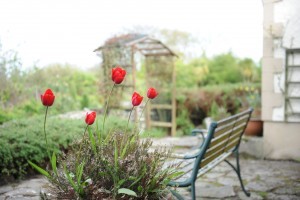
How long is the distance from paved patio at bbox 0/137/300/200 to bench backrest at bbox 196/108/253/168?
1.46 ft

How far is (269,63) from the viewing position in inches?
185

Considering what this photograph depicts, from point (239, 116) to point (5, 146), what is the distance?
2.28 metres

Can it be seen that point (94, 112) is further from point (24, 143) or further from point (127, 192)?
point (24, 143)

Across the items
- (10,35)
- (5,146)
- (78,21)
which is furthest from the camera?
(78,21)

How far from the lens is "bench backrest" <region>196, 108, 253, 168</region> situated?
2.46 metres

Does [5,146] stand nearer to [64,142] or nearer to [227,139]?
[64,142]

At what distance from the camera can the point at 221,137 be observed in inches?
112

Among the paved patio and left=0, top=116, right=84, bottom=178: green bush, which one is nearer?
the paved patio

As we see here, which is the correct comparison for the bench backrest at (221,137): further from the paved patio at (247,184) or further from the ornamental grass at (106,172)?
the ornamental grass at (106,172)

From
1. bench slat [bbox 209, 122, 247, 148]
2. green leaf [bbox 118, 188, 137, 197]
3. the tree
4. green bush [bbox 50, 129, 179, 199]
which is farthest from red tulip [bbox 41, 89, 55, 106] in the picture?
the tree

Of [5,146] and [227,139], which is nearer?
[227,139]

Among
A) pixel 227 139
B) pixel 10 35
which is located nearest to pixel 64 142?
pixel 227 139

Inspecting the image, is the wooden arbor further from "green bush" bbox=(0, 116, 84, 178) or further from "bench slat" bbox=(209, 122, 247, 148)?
"bench slat" bbox=(209, 122, 247, 148)

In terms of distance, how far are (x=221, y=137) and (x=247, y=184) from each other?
1205 mm
